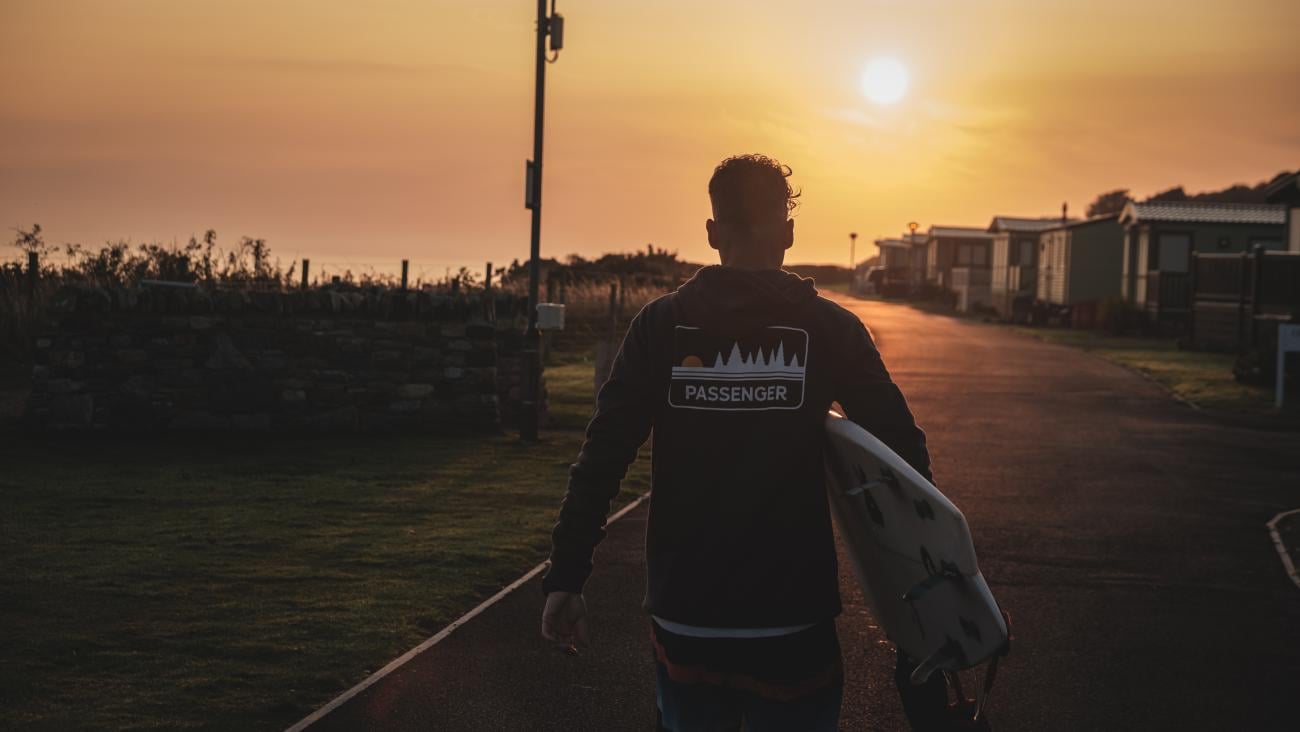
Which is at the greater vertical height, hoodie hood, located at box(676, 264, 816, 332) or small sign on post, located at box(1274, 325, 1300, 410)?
hoodie hood, located at box(676, 264, 816, 332)

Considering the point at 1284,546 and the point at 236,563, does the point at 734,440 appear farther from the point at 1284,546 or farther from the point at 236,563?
the point at 1284,546

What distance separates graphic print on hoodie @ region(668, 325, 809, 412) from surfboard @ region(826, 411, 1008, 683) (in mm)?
166

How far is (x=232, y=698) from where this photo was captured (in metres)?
5.86

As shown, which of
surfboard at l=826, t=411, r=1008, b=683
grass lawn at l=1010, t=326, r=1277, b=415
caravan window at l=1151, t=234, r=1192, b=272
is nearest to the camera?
surfboard at l=826, t=411, r=1008, b=683

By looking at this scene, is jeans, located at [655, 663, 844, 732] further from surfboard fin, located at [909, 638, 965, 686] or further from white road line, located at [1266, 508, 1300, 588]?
white road line, located at [1266, 508, 1300, 588]

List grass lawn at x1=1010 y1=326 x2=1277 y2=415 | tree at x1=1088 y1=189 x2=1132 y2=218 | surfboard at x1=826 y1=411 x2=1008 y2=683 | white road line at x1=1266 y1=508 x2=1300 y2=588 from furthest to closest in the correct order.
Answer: tree at x1=1088 y1=189 x2=1132 y2=218 < grass lawn at x1=1010 y1=326 x2=1277 y2=415 < white road line at x1=1266 y1=508 x2=1300 y2=588 < surfboard at x1=826 y1=411 x2=1008 y2=683

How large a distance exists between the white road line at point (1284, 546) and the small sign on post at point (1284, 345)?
397 inches

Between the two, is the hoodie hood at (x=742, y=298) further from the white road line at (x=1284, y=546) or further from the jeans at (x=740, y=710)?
the white road line at (x=1284, y=546)

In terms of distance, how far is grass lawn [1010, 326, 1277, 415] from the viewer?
72.0 ft

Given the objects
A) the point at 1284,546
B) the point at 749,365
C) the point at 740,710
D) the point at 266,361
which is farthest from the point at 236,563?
the point at 1284,546

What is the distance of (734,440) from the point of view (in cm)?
321

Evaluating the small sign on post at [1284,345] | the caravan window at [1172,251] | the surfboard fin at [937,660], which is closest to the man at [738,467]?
the surfboard fin at [937,660]

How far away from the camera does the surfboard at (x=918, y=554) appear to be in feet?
10.3

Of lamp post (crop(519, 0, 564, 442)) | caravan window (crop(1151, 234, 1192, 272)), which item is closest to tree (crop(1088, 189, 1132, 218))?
caravan window (crop(1151, 234, 1192, 272))
